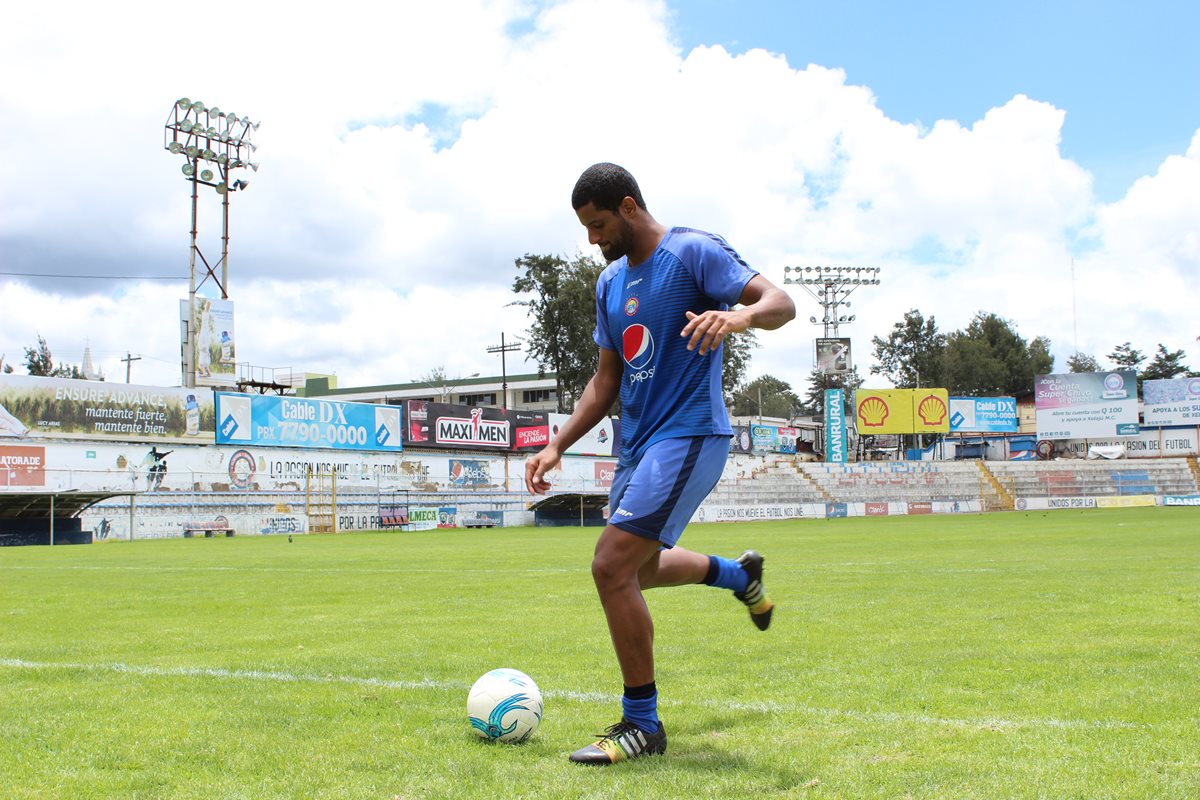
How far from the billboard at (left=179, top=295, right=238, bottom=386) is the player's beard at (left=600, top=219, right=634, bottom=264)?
139ft

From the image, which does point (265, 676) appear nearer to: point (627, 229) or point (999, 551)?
point (627, 229)

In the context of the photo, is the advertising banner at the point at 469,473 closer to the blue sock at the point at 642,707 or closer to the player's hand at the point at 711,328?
the blue sock at the point at 642,707

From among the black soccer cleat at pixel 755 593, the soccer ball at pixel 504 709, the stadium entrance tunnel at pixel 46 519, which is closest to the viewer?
the soccer ball at pixel 504 709

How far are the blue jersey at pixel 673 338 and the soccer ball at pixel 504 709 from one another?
1001 millimetres

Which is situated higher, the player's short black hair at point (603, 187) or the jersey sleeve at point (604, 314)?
the player's short black hair at point (603, 187)

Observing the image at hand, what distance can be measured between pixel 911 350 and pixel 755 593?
343ft

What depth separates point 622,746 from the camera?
3602 millimetres

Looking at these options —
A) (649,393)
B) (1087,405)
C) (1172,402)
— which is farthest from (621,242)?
(1172,402)

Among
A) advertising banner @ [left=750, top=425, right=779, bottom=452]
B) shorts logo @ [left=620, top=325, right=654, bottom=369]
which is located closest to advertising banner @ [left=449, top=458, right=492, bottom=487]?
advertising banner @ [left=750, top=425, right=779, bottom=452]

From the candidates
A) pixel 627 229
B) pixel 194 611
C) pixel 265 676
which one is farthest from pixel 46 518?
pixel 627 229

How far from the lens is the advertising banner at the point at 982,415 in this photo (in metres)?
66.8

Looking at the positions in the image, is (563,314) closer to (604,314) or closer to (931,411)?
(931,411)

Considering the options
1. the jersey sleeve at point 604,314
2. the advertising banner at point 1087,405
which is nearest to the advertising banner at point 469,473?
the advertising banner at point 1087,405

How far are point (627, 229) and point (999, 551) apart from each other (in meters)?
14.6
